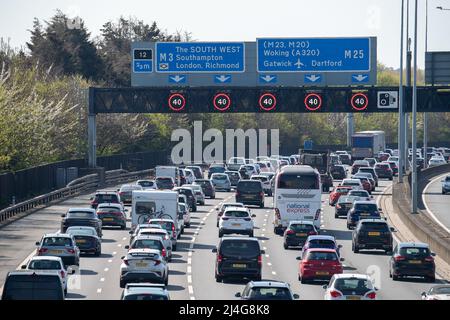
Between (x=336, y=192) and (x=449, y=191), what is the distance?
19376 mm

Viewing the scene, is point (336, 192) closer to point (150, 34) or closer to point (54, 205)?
point (54, 205)

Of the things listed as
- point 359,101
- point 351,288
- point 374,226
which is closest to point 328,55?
point 359,101

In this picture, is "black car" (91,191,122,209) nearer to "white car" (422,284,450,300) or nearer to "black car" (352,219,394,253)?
"black car" (352,219,394,253)

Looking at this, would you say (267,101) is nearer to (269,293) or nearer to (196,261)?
(196,261)

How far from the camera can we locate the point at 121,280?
39.5 m

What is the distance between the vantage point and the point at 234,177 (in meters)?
100

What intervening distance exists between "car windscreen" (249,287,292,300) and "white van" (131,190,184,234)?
26.7 m

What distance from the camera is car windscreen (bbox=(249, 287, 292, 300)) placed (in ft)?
100

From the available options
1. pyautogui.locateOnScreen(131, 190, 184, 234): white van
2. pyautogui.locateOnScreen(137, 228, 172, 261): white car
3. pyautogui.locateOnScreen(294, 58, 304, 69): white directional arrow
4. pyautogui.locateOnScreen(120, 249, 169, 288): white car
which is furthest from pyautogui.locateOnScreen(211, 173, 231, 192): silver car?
pyautogui.locateOnScreen(120, 249, 169, 288): white car

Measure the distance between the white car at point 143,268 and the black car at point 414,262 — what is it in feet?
27.8

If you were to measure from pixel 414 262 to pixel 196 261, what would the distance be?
9.75m

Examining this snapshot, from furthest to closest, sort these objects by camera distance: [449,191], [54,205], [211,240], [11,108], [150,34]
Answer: [150,34] → [449,191] → [11,108] → [54,205] → [211,240]

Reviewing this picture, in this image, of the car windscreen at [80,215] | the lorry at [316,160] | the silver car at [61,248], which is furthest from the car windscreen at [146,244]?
the lorry at [316,160]
